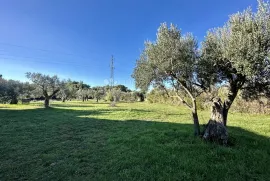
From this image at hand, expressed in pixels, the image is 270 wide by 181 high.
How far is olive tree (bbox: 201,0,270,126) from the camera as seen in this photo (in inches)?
233

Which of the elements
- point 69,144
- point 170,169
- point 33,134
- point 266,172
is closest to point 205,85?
point 266,172

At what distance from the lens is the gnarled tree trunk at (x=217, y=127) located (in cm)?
697

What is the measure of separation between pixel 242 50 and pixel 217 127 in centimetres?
310

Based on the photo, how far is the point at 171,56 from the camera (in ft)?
25.2

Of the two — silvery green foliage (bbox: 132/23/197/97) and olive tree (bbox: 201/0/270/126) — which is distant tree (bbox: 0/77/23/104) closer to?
silvery green foliage (bbox: 132/23/197/97)

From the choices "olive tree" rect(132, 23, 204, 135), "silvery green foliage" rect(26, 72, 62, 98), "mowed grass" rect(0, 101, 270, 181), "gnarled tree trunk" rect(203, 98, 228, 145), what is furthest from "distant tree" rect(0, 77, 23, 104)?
"gnarled tree trunk" rect(203, 98, 228, 145)

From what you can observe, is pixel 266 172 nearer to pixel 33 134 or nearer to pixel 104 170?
pixel 104 170

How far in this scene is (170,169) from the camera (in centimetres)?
475

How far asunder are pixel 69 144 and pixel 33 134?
10.0ft

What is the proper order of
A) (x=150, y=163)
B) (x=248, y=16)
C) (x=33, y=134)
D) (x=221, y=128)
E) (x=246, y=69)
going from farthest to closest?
(x=33, y=134) → (x=221, y=128) → (x=248, y=16) → (x=246, y=69) → (x=150, y=163)

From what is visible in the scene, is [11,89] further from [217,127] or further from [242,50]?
[242,50]

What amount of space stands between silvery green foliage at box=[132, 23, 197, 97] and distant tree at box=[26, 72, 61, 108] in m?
24.6

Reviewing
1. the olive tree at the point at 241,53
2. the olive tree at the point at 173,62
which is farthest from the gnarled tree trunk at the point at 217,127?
the olive tree at the point at 173,62

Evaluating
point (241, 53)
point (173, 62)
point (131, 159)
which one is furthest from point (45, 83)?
point (241, 53)
